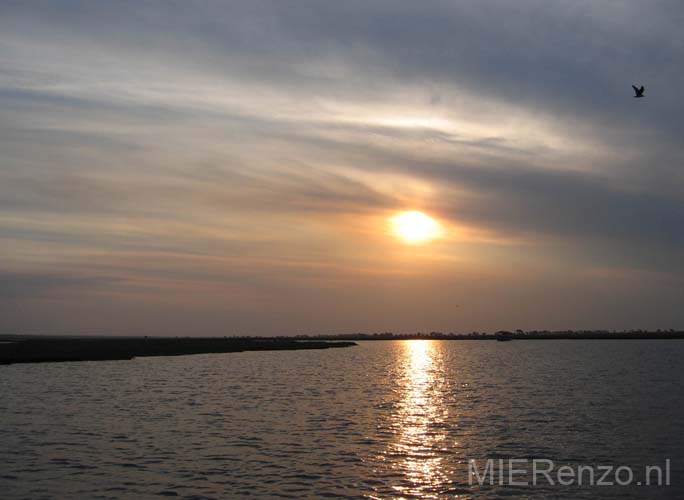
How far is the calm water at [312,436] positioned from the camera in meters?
25.9

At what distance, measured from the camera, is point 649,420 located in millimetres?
43125

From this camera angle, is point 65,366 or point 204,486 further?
point 65,366

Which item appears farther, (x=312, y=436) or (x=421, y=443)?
(x=312, y=436)

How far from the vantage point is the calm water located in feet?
85.0

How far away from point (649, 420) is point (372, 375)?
4787cm

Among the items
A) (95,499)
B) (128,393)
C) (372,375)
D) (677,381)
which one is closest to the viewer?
(95,499)

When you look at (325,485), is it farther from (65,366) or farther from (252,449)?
(65,366)

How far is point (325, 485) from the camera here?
85.2ft

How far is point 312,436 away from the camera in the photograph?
1449 inches

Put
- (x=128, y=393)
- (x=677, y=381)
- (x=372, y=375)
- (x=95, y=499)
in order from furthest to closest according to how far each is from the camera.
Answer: (x=372, y=375) → (x=677, y=381) → (x=128, y=393) → (x=95, y=499)

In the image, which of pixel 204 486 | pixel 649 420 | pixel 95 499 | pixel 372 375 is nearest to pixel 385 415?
pixel 649 420

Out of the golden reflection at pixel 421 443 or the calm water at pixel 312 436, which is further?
the golden reflection at pixel 421 443

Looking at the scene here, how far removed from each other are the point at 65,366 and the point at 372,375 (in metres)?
46.2

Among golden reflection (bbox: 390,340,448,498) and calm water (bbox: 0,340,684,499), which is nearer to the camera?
calm water (bbox: 0,340,684,499)
